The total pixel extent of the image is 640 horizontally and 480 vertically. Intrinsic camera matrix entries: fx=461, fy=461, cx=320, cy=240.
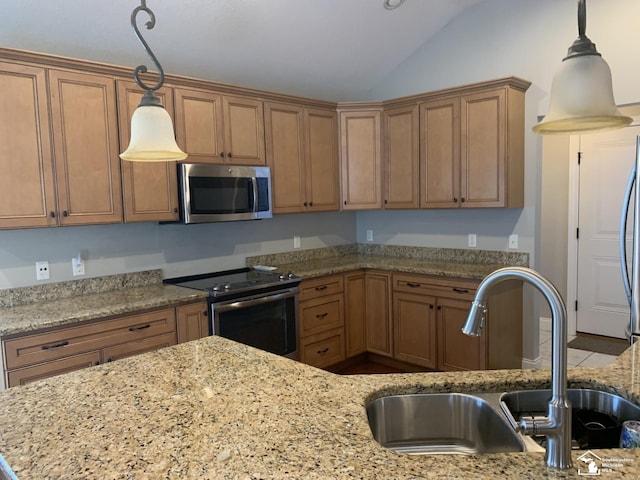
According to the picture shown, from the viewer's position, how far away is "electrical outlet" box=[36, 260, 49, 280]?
9.35 ft

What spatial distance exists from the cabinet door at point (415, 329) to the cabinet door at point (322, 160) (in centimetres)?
105

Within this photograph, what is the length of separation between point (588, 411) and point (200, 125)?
2.84 metres

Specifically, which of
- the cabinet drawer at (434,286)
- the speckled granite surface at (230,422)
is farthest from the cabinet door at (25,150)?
the cabinet drawer at (434,286)

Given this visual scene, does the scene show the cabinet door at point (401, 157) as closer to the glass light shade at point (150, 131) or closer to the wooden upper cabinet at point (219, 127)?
the wooden upper cabinet at point (219, 127)

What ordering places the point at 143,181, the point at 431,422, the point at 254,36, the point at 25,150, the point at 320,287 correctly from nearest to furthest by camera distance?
the point at 431,422 < the point at 25,150 < the point at 143,181 < the point at 254,36 < the point at 320,287

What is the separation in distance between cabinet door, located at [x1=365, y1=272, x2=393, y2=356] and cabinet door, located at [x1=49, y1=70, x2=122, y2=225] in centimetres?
214

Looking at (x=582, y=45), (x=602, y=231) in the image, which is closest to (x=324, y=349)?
(x=602, y=231)

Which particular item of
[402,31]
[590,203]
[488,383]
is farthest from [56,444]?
[590,203]

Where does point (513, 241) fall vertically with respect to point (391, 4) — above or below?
below

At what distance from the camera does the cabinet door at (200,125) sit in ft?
10.4

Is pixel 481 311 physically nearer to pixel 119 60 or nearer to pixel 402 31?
pixel 119 60

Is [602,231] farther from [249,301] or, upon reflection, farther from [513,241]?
[249,301]

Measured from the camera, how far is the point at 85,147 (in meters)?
2.75

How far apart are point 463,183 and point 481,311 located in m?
2.91
